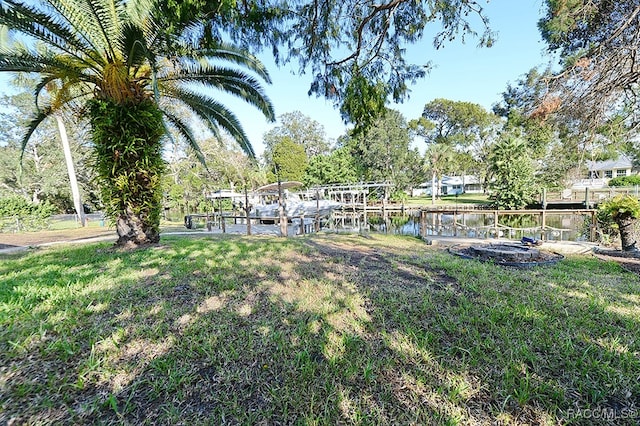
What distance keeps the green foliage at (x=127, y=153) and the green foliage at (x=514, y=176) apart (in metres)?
23.6

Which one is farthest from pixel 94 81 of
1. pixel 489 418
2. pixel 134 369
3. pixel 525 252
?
pixel 525 252

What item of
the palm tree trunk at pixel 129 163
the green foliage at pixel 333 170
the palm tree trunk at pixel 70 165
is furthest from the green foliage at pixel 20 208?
the green foliage at pixel 333 170

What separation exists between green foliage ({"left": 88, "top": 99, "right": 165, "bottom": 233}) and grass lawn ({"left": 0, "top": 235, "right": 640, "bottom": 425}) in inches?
83.0

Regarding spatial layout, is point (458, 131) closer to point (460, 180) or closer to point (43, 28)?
point (460, 180)

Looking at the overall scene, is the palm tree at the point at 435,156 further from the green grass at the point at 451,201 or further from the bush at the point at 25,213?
the bush at the point at 25,213

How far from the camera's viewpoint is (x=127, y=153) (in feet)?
18.2

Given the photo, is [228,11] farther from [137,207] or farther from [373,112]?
[137,207]

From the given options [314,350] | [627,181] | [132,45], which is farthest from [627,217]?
[627,181]

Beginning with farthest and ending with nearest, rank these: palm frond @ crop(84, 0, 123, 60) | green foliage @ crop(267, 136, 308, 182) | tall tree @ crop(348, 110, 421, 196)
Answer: green foliage @ crop(267, 136, 308, 182) < tall tree @ crop(348, 110, 421, 196) < palm frond @ crop(84, 0, 123, 60)

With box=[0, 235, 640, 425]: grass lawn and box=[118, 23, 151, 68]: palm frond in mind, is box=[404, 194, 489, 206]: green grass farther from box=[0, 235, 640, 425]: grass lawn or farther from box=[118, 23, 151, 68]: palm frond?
box=[0, 235, 640, 425]: grass lawn

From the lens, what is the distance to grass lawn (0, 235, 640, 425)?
1.76 m

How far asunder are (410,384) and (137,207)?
5.84 m

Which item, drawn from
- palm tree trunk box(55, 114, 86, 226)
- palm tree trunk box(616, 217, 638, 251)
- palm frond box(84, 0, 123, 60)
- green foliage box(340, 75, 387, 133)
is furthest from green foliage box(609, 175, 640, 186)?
palm tree trunk box(55, 114, 86, 226)

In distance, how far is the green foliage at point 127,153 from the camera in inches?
215
